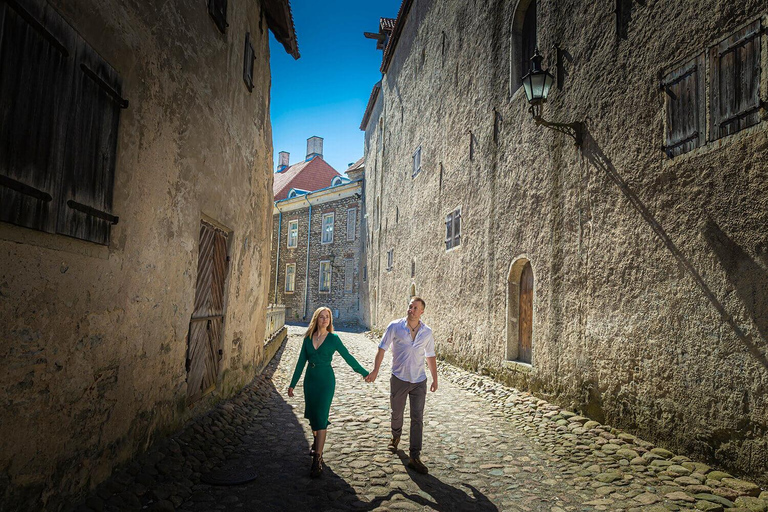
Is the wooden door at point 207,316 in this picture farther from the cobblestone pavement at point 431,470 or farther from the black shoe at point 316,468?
the black shoe at point 316,468

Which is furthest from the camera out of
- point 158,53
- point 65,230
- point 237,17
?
point 237,17

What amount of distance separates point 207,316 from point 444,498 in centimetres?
330

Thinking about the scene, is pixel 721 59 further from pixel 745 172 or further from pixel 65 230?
pixel 65 230

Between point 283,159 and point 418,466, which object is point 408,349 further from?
point 283,159

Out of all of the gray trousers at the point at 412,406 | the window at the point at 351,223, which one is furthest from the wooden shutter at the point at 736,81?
the window at the point at 351,223

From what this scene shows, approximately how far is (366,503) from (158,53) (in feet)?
12.5

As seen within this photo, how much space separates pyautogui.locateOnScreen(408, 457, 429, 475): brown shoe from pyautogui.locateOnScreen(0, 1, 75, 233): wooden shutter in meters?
3.31

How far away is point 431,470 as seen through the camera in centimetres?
438

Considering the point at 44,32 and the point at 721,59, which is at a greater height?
the point at 721,59

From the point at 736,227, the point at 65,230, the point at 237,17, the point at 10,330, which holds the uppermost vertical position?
the point at 237,17

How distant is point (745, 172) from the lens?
157 inches

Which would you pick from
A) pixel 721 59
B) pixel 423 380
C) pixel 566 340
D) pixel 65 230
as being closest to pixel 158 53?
pixel 65 230

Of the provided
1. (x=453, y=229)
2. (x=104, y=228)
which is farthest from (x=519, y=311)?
(x=104, y=228)

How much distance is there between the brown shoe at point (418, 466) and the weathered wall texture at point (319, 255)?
22.0 m
